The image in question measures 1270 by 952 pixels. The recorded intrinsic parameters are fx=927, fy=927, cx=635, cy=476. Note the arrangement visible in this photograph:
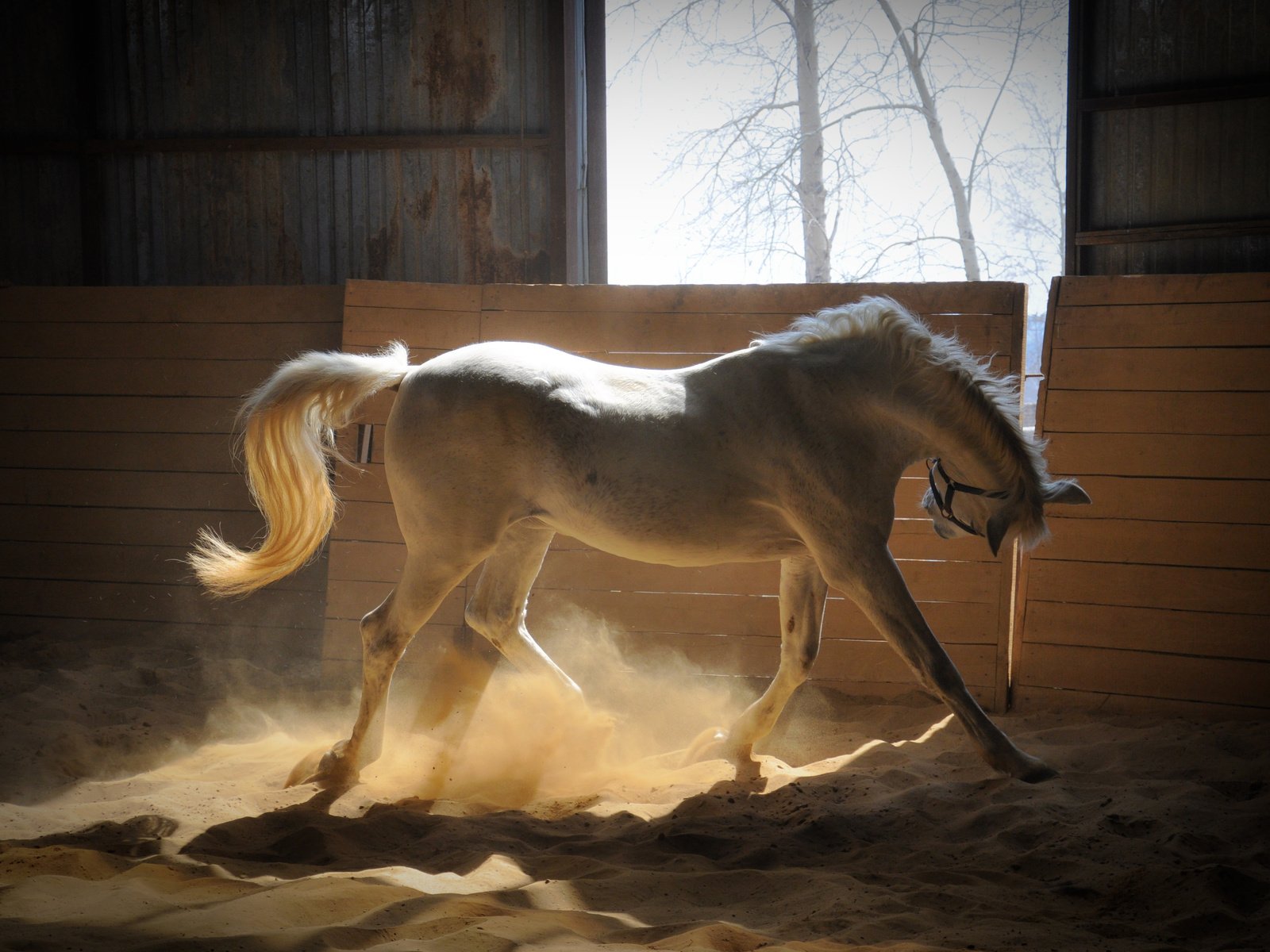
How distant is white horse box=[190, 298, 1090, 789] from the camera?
313 centimetres

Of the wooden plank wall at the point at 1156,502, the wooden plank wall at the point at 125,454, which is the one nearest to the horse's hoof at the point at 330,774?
the wooden plank wall at the point at 125,454

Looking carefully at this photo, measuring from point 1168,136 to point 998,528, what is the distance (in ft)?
12.5

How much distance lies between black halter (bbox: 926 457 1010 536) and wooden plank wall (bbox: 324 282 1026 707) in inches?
42.4

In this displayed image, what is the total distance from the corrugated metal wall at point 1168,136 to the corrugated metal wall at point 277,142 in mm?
3374

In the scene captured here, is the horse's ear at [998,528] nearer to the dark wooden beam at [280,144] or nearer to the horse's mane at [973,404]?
the horse's mane at [973,404]

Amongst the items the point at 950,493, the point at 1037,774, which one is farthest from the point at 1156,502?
the point at 1037,774

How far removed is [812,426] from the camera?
3207mm

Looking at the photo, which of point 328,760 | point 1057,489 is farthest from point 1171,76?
point 328,760

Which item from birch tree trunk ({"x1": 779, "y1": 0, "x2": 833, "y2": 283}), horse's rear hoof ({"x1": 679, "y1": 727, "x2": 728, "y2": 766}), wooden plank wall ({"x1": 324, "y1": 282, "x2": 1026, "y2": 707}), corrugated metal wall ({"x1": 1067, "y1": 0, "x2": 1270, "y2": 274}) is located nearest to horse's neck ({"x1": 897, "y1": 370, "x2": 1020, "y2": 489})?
wooden plank wall ({"x1": 324, "y1": 282, "x2": 1026, "y2": 707})

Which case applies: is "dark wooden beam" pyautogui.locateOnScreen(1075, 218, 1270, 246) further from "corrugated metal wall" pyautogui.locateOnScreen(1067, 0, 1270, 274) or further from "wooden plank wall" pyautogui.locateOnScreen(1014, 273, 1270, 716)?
"wooden plank wall" pyautogui.locateOnScreen(1014, 273, 1270, 716)

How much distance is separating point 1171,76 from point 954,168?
3.37 metres

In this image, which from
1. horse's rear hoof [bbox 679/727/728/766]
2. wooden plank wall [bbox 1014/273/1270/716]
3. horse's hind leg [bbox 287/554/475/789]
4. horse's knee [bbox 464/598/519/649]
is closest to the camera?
horse's hind leg [bbox 287/554/475/789]

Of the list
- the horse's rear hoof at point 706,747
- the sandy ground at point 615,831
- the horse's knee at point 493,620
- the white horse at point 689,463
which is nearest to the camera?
the sandy ground at point 615,831

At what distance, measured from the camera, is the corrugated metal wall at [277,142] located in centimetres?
639
